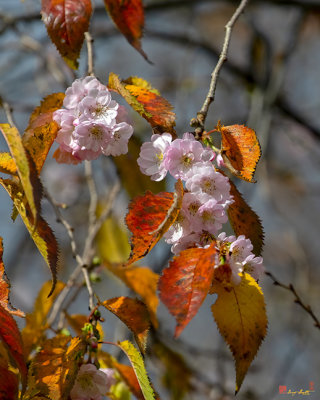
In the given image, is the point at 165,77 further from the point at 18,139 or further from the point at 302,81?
the point at 18,139

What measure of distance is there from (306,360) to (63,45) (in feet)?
15.1

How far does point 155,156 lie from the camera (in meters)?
0.77

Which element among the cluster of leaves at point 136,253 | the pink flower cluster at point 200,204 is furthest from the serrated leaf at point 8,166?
the pink flower cluster at point 200,204

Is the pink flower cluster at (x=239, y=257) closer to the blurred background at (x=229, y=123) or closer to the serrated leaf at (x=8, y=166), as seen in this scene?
the serrated leaf at (x=8, y=166)

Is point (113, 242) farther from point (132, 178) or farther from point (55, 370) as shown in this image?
point (55, 370)

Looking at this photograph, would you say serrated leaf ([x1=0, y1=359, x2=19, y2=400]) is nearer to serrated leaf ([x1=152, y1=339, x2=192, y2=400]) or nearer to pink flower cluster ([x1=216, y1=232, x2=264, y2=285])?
pink flower cluster ([x1=216, y1=232, x2=264, y2=285])

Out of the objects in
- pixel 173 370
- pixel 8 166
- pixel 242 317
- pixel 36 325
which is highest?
pixel 8 166

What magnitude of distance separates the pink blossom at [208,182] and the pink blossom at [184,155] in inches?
0.6

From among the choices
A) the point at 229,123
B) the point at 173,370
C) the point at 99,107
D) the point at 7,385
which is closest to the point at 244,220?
the point at 99,107

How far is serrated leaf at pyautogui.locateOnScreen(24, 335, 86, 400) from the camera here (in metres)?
0.73

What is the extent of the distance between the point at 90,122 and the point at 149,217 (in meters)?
0.18

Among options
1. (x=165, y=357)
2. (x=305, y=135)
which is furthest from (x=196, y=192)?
(x=305, y=135)

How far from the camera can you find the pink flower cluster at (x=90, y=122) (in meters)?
0.77

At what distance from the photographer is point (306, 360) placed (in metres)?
4.81
